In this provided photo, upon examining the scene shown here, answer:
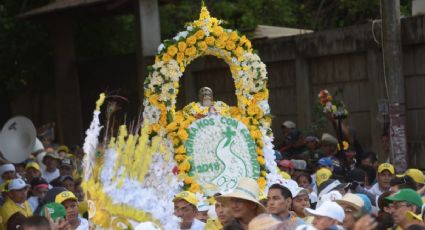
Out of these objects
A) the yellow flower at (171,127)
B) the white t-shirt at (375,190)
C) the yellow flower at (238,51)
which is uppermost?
the yellow flower at (238,51)

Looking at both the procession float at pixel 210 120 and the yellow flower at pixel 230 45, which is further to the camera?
the yellow flower at pixel 230 45

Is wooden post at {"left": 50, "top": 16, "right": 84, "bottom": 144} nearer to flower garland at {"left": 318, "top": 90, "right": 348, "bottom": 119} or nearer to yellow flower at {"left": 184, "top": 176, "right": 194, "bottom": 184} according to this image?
flower garland at {"left": 318, "top": 90, "right": 348, "bottom": 119}

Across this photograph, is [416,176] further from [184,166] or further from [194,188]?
[184,166]

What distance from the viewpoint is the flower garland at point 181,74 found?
35.6ft

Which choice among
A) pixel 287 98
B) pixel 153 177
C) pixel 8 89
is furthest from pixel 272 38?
pixel 153 177

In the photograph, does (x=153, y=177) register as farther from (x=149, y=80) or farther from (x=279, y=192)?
(x=149, y=80)

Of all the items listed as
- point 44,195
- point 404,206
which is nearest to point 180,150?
point 44,195

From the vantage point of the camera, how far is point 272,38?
16.0 metres

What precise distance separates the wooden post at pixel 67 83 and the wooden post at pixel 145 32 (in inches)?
86.3

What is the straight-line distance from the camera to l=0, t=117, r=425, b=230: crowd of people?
721 centimetres

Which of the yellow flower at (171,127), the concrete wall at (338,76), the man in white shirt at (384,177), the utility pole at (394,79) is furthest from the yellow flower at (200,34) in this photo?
the concrete wall at (338,76)

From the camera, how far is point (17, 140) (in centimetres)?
1440

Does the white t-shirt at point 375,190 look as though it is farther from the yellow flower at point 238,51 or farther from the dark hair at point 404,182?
the yellow flower at point 238,51

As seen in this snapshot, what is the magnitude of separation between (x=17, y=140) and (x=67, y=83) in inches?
193
